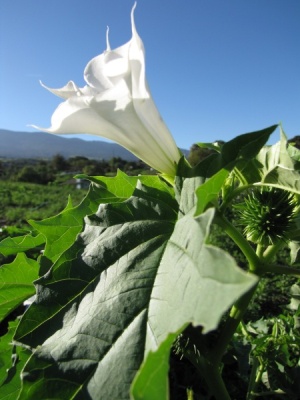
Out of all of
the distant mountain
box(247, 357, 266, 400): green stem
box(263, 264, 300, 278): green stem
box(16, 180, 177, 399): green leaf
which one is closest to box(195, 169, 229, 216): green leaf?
box(16, 180, 177, 399): green leaf

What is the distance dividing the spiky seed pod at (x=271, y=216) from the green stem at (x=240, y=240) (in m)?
0.07

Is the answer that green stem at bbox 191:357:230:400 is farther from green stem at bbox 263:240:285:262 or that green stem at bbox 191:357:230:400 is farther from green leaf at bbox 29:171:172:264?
green leaf at bbox 29:171:172:264

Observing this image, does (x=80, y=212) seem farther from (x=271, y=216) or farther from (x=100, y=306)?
(x=271, y=216)

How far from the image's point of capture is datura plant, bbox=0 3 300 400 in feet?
1.25

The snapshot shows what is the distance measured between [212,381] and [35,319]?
342 mm

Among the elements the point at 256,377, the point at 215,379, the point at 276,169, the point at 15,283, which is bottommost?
the point at 256,377

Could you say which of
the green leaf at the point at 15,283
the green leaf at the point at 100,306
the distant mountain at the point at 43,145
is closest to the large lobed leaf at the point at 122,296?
the green leaf at the point at 100,306

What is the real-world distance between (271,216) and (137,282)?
0.36 meters

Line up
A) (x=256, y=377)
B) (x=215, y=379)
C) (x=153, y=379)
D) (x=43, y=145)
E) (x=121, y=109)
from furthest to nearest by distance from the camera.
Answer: (x=43, y=145) → (x=256, y=377) → (x=215, y=379) → (x=121, y=109) → (x=153, y=379)

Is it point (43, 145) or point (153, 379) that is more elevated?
point (43, 145)

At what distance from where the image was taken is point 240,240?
61cm

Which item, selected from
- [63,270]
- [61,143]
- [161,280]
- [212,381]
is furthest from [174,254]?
[61,143]

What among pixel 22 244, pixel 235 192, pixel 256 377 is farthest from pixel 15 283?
pixel 256 377

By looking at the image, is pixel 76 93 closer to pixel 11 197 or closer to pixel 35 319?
pixel 35 319
